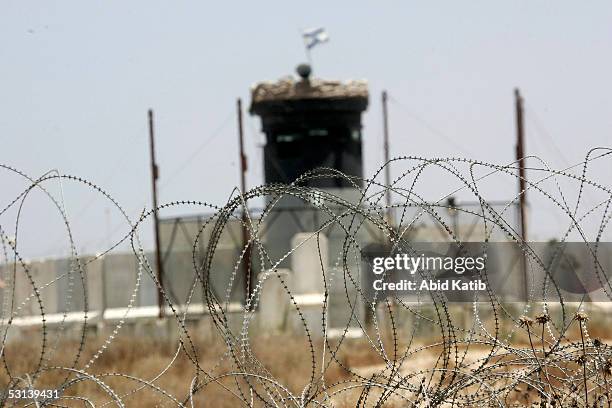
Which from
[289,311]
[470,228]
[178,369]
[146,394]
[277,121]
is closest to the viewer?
[146,394]

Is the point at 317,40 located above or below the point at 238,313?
above

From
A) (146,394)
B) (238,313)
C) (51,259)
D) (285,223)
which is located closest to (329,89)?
(285,223)

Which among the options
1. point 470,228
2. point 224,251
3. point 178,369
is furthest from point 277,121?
point 178,369

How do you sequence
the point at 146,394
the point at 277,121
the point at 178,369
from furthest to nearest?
the point at 277,121, the point at 178,369, the point at 146,394

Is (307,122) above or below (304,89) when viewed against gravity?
below

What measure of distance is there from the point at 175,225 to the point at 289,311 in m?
4.17

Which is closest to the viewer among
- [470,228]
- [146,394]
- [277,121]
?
[146,394]

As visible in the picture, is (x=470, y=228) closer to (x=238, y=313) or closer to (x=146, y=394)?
(x=238, y=313)

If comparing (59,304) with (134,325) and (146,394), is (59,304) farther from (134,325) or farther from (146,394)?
(146,394)

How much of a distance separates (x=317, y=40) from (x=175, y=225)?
513 cm

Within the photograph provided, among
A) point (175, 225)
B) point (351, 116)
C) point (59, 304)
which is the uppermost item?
point (351, 116)

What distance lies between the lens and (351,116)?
25891 mm

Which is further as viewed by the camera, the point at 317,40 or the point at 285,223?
the point at 317,40

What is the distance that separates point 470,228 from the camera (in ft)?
78.0
